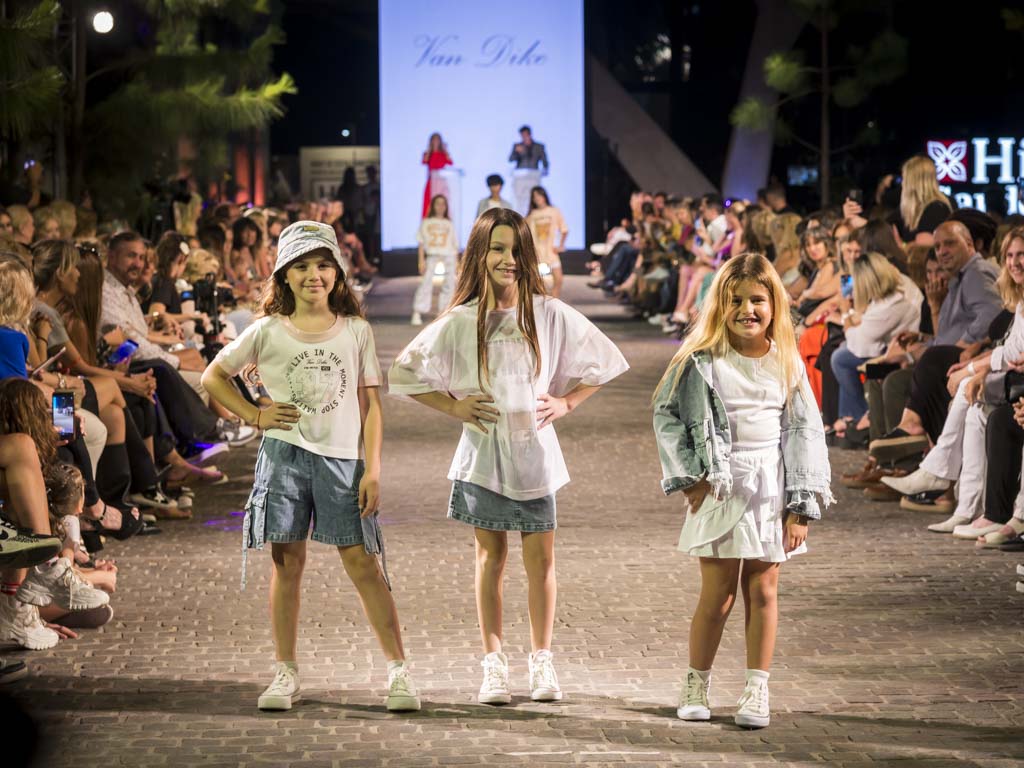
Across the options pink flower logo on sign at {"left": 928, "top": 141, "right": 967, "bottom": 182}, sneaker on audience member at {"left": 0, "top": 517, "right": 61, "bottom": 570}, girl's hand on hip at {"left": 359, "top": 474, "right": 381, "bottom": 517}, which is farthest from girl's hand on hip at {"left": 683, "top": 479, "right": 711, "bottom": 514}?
pink flower logo on sign at {"left": 928, "top": 141, "right": 967, "bottom": 182}

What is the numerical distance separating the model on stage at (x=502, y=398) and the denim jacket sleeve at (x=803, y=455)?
0.51 meters

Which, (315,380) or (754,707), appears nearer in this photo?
(754,707)

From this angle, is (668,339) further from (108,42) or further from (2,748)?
(2,748)

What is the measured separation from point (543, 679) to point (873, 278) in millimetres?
4874

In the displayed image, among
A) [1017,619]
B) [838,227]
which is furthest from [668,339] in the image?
[1017,619]

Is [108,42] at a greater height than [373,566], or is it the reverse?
[108,42]

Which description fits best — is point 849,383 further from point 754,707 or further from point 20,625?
point 20,625

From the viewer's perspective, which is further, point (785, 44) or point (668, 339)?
point (785, 44)

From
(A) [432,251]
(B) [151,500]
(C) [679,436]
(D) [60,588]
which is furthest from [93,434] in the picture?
(A) [432,251]

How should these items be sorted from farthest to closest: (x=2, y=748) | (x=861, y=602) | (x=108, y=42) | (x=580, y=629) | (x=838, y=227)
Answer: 1. (x=108, y=42)
2. (x=838, y=227)
3. (x=861, y=602)
4. (x=580, y=629)
5. (x=2, y=748)

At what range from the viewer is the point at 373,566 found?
4.14m

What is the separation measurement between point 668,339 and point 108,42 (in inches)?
253

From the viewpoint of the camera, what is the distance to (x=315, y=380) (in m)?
4.09

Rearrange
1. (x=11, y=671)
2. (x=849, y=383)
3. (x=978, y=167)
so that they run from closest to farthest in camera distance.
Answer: (x=11, y=671)
(x=849, y=383)
(x=978, y=167)
